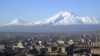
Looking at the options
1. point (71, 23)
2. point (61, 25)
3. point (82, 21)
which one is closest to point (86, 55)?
point (61, 25)

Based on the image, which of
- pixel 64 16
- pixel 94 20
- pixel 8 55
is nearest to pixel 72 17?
pixel 64 16

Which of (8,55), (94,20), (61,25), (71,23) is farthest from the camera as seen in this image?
(94,20)

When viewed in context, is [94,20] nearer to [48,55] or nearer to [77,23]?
[77,23]

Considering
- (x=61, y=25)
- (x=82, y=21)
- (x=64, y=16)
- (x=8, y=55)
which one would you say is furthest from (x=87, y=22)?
(x=8, y=55)

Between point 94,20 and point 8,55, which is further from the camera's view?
point 94,20

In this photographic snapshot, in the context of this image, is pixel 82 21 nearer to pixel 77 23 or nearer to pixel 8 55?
pixel 77 23

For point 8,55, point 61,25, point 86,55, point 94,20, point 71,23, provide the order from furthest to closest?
point 94,20, point 71,23, point 61,25, point 8,55, point 86,55

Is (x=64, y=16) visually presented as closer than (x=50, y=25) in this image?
No

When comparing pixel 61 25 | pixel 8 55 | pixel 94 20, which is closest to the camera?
pixel 8 55
